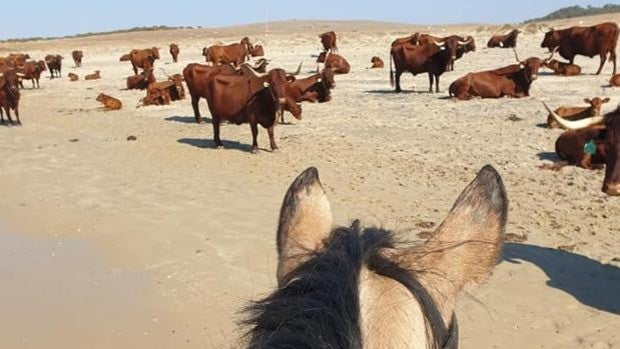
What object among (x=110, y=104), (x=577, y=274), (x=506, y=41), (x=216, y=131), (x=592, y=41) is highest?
(x=592, y=41)

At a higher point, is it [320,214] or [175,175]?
[320,214]

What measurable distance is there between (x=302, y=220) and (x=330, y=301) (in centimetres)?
82

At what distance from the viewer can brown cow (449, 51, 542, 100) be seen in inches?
712

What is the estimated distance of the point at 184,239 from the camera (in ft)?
27.2

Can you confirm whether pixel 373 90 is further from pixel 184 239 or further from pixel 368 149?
pixel 184 239

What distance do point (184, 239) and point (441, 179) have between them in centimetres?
440

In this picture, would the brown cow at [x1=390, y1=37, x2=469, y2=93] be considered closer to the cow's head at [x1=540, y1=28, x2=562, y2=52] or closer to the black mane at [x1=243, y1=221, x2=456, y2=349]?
the cow's head at [x1=540, y1=28, x2=562, y2=52]

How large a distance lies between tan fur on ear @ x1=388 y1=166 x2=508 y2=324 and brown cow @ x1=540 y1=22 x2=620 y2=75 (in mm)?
21687

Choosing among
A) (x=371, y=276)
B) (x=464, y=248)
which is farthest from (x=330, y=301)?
(x=464, y=248)

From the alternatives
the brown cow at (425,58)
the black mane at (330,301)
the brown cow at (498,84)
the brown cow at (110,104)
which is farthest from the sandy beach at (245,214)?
the brown cow at (110,104)

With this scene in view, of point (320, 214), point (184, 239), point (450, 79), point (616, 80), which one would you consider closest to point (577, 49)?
point (450, 79)

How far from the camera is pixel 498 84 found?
18250 mm

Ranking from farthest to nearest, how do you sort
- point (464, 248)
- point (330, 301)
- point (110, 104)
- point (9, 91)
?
point (110, 104) < point (9, 91) < point (464, 248) < point (330, 301)

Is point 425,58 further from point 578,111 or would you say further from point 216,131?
point 216,131
